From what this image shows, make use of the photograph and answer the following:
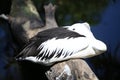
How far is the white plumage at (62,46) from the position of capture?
3.00 feet

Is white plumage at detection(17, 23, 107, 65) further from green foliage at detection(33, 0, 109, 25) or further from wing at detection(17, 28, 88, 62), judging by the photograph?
green foliage at detection(33, 0, 109, 25)

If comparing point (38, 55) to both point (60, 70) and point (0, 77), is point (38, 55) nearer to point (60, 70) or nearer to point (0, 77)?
point (60, 70)

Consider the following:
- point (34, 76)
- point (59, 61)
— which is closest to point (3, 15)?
point (34, 76)

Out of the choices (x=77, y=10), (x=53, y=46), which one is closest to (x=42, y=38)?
(x=53, y=46)

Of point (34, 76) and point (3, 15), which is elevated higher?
point (3, 15)

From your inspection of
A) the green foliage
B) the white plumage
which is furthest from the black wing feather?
the green foliage

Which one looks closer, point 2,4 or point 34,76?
point 34,76

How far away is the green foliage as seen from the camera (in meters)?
1.36

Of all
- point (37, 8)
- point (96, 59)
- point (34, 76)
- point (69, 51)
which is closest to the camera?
point (69, 51)

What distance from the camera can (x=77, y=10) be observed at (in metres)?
1.40

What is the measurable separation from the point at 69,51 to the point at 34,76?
23 cm

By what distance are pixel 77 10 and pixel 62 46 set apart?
497mm

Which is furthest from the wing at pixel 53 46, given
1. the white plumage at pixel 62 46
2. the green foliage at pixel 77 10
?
the green foliage at pixel 77 10

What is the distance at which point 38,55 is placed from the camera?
95cm
